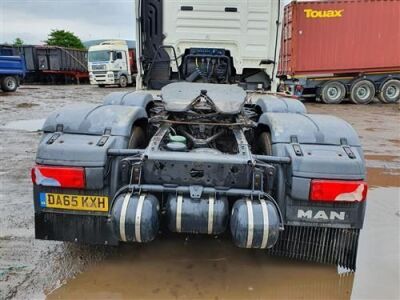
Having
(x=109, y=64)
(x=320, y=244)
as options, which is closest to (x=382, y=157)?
(x=320, y=244)

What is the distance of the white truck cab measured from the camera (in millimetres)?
6055

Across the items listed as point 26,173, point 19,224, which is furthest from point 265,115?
point 26,173

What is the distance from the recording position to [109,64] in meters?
26.9

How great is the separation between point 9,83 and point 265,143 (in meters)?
20.7

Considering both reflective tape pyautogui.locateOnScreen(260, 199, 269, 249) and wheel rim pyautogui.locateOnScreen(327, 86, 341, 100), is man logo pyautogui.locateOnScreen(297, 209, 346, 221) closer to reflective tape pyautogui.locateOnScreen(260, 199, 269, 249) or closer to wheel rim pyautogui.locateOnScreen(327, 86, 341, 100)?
reflective tape pyautogui.locateOnScreen(260, 199, 269, 249)

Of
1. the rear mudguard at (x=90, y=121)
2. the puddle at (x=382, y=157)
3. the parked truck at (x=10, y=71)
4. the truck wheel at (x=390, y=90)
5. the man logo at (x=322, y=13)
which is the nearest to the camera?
the rear mudguard at (x=90, y=121)

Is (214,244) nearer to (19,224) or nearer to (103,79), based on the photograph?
(19,224)

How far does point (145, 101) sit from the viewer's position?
3961 millimetres

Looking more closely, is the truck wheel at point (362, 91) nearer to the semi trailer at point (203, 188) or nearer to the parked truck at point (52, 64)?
the semi trailer at point (203, 188)

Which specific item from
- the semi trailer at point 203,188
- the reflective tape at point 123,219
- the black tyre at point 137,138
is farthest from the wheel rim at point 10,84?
the reflective tape at point 123,219

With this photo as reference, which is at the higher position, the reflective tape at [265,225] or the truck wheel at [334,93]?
the reflective tape at [265,225]

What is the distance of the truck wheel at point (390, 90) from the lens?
1727 cm

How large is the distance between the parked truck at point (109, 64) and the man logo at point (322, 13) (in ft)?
43.4

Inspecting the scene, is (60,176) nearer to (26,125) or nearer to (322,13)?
(26,125)
